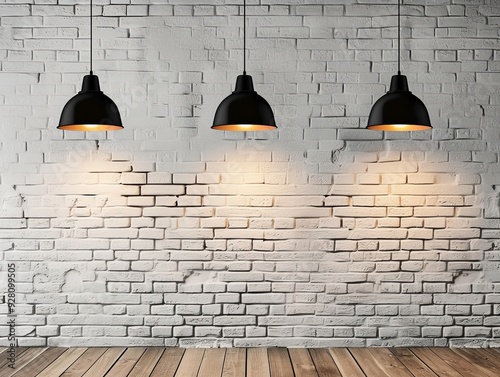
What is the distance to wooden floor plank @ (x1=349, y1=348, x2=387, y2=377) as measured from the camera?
327 cm

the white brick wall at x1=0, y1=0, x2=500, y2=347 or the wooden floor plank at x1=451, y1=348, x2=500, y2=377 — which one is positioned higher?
the white brick wall at x1=0, y1=0, x2=500, y2=347

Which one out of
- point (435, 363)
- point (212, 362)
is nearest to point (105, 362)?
point (212, 362)

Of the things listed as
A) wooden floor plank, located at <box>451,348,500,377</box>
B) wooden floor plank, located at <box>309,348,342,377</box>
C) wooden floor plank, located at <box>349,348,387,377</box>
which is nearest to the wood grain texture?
wooden floor plank, located at <box>309,348,342,377</box>

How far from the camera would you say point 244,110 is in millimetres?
2883

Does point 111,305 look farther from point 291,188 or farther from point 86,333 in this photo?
point 291,188

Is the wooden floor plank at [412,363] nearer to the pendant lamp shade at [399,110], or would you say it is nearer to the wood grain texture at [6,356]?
the pendant lamp shade at [399,110]

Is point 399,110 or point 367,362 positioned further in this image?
point 367,362

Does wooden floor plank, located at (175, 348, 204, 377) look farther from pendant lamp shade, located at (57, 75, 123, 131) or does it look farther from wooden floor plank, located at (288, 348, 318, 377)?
pendant lamp shade, located at (57, 75, 123, 131)

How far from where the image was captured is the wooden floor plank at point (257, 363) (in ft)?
10.8

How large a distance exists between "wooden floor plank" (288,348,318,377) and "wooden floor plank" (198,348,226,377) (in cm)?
45

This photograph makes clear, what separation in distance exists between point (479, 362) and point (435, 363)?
289 millimetres

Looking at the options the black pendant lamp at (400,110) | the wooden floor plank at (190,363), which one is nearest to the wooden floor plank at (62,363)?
the wooden floor plank at (190,363)

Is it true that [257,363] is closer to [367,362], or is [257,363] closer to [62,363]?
[367,362]

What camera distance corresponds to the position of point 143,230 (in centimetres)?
389
